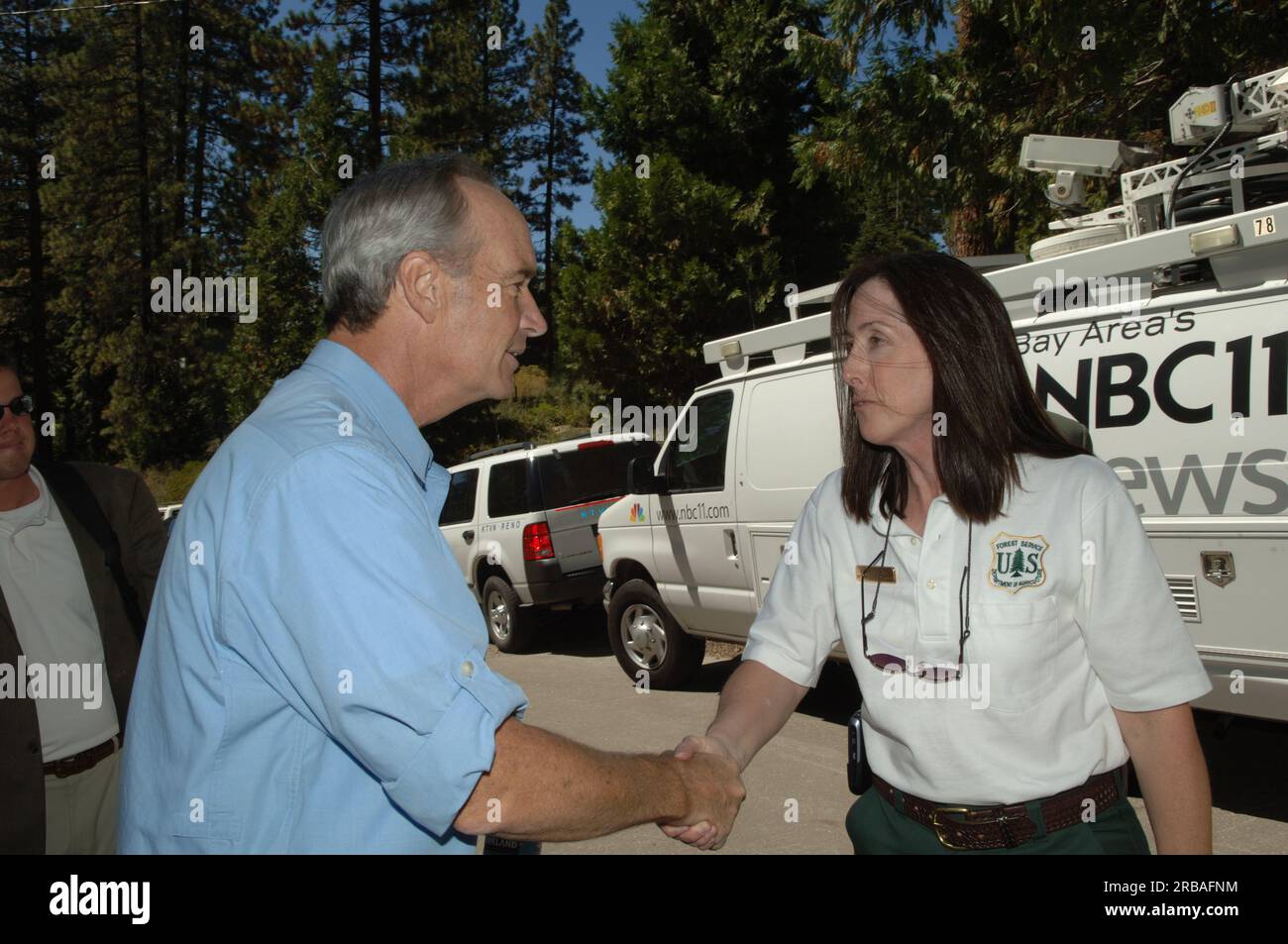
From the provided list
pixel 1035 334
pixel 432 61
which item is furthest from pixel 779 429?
pixel 432 61

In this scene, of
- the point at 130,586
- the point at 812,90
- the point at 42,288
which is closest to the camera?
the point at 130,586

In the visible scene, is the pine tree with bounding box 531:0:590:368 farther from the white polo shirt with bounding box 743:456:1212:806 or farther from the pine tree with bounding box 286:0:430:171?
the white polo shirt with bounding box 743:456:1212:806

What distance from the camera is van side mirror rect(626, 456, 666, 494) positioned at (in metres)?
7.75

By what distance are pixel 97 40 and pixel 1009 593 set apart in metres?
35.5

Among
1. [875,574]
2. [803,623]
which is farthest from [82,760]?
[875,574]

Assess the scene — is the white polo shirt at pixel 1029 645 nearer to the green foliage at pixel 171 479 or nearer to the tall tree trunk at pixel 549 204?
the green foliage at pixel 171 479

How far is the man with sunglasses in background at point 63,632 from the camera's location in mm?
2744

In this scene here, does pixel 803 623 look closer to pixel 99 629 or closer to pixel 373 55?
pixel 99 629

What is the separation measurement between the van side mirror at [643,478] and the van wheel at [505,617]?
343 cm

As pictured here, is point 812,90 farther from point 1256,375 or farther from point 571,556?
point 1256,375

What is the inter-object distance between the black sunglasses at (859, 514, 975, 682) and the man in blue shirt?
2.35ft

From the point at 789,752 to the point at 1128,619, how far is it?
15.4 ft

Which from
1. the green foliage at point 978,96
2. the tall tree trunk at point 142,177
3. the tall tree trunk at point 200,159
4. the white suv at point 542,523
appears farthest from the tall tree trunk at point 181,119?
the green foliage at point 978,96

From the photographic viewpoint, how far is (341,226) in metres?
1.89
